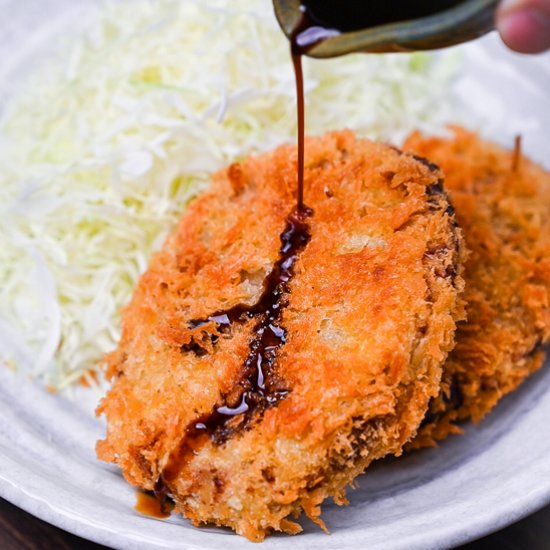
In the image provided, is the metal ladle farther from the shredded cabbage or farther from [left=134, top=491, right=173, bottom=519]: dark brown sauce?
[left=134, top=491, right=173, bottom=519]: dark brown sauce

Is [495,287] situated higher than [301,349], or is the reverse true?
[301,349]

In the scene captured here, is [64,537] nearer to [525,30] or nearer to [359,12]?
[359,12]

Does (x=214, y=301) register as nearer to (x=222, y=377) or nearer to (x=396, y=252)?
(x=222, y=377)

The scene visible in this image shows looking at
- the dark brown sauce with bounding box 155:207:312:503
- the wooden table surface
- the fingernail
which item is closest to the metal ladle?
the fingernail

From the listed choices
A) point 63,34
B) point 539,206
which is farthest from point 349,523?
point 63,34

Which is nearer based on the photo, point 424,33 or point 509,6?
point 509,6

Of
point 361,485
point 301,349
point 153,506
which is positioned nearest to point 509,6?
point 301,349
